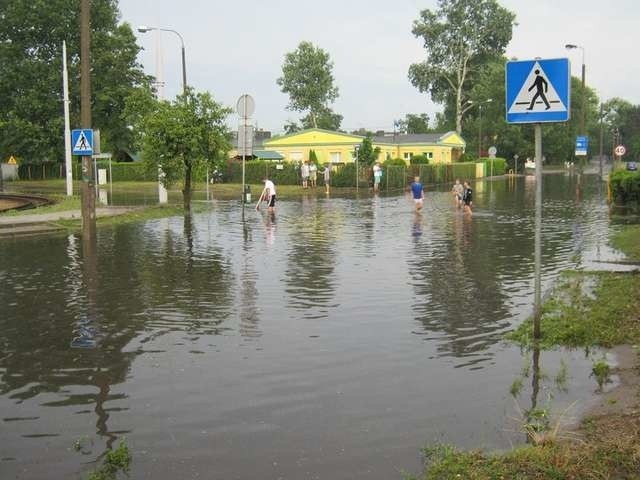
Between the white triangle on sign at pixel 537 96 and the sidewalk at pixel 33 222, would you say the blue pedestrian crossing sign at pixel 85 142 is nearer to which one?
the sidewalk at pixel 33 222

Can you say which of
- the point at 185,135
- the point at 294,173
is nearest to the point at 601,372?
the point at 185,135

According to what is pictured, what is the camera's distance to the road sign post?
7090mm

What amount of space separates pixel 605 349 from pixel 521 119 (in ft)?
8.01

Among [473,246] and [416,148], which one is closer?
[473,246]

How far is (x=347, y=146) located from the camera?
67062 mm

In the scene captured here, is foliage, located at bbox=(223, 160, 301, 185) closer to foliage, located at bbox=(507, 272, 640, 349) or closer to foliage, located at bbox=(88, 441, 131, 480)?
foliage, located at bbox=(507, 272, 640, 349)

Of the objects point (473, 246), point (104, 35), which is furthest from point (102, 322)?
point (104, 35)

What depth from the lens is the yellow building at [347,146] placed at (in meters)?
67.3

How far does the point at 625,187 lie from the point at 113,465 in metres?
25.3

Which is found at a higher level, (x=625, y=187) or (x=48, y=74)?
(x=48, y=74)

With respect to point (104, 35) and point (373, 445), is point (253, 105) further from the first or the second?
point (104, 35)

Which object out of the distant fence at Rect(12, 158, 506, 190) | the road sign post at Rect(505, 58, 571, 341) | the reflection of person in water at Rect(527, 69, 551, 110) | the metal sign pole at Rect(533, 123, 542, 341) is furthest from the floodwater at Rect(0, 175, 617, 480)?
the distant fence at Rect(12, 158, 506, 190)

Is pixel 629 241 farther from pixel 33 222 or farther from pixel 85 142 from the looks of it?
pixel 33 222

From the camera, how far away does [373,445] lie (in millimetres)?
4914
